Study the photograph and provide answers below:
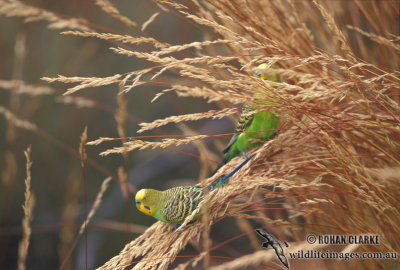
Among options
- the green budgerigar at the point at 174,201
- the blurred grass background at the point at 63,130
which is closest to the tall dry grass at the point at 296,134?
the green budgerigar at the point at 174,201

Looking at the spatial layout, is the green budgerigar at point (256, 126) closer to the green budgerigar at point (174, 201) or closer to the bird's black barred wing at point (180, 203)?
the green budgerigar at point (174, 201)

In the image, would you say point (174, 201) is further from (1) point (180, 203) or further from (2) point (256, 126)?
(2) point (256, 126)

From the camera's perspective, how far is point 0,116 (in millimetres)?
3502

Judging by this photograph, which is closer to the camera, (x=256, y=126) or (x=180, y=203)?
(x=180, y=203)

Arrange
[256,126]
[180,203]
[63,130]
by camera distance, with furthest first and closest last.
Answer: [63,130]
[256,126]
[180,203]

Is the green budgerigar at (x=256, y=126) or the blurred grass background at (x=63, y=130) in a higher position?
the green budgerigar at (x=256, y=126)

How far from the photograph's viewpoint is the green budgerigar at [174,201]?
0.94 meters

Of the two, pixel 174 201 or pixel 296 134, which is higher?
pixel 296 134

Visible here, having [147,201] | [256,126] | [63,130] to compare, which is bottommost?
[63,130]

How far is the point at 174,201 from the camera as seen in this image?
97 cm

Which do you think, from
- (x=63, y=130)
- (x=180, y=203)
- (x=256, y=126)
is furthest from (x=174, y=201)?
(x=63, y=130)

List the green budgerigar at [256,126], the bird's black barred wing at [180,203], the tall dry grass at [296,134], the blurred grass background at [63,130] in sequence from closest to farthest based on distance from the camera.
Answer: the tall dry grass at [296,134], the bird's black barred wing at [180,203], the green budgerigar at [256,126], the blurred grass background at [63,130]

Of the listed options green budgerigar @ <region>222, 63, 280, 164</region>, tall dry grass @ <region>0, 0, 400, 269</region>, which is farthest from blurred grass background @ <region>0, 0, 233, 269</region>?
tall dry grass @ <region>0, 0, 400, 269</region>

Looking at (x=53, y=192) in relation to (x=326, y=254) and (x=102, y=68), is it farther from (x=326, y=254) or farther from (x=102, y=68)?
(x=326, y=254)
